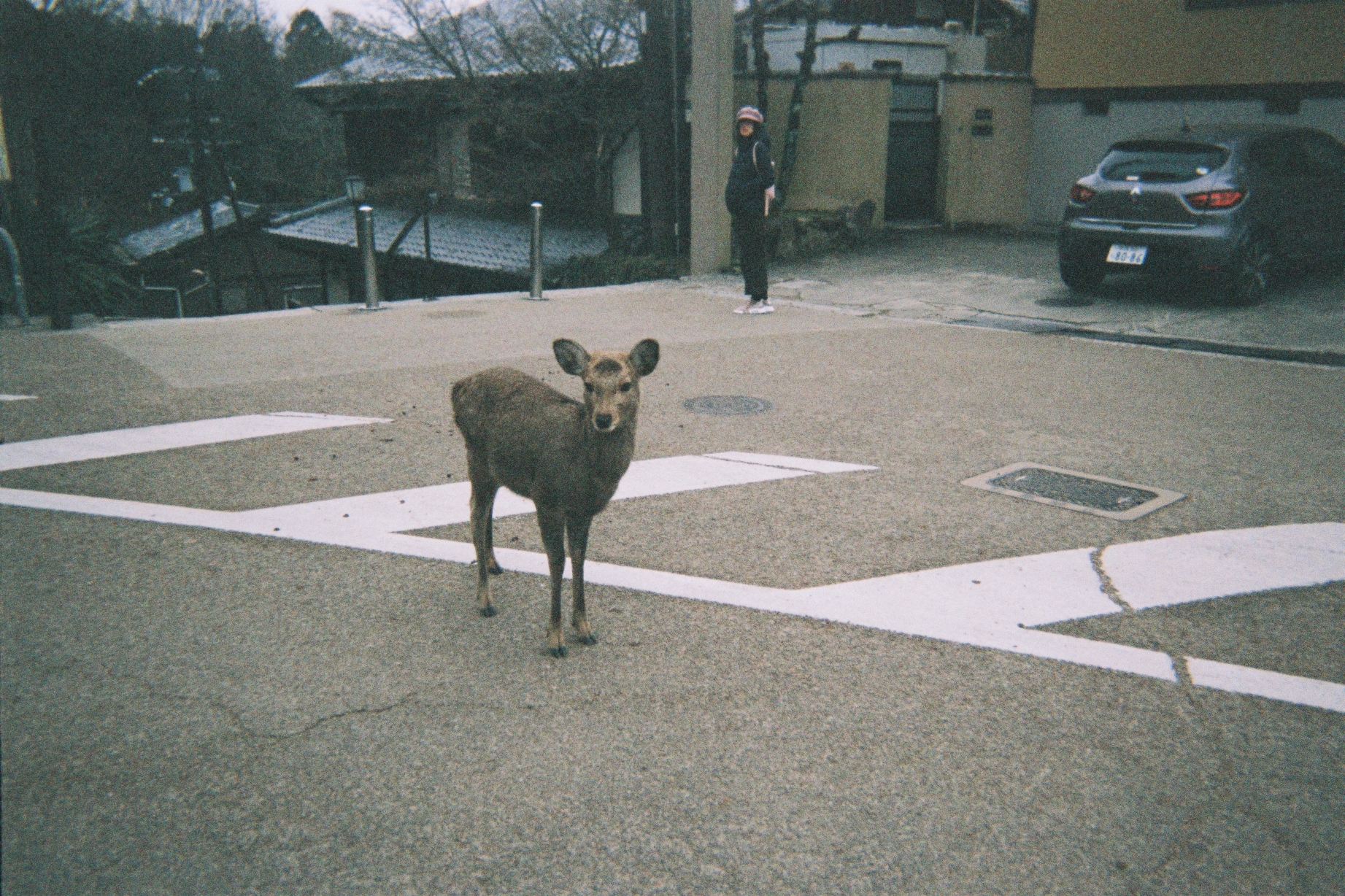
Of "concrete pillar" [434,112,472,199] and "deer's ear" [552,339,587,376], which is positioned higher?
"concrete pillar" [434,112,472,199]

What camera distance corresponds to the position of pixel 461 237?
68.9ft

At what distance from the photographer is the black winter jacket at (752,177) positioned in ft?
35.2

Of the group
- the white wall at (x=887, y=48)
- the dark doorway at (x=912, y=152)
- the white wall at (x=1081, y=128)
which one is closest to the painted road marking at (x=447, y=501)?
the dark doorway at (x=912, y=152)

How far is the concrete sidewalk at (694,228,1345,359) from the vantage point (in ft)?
32.8

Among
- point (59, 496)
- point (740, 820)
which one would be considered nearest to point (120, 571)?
point (59, 496)

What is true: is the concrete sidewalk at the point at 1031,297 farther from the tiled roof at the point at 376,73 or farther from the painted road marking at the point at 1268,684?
the tiled roof at the point at 376,73

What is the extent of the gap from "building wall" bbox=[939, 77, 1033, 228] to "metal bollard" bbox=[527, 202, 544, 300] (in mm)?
8532

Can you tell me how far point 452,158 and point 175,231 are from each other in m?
9.89

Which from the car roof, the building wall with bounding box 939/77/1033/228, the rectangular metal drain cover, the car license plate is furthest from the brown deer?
the building wall with bounding box 939/77/1033/228

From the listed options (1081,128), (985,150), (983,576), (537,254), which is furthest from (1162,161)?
(983,576)

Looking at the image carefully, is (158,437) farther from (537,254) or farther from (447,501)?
(537,254)

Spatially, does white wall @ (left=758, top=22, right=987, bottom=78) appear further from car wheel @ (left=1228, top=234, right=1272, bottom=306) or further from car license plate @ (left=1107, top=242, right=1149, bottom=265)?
car wheel @ (left=1228, top=234, right=1272, bottom=306)

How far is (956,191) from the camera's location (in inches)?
693

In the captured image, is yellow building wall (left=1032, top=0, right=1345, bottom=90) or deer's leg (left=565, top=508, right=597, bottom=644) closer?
deer's leg (left=565, top=508, right=597, bottom=644)
